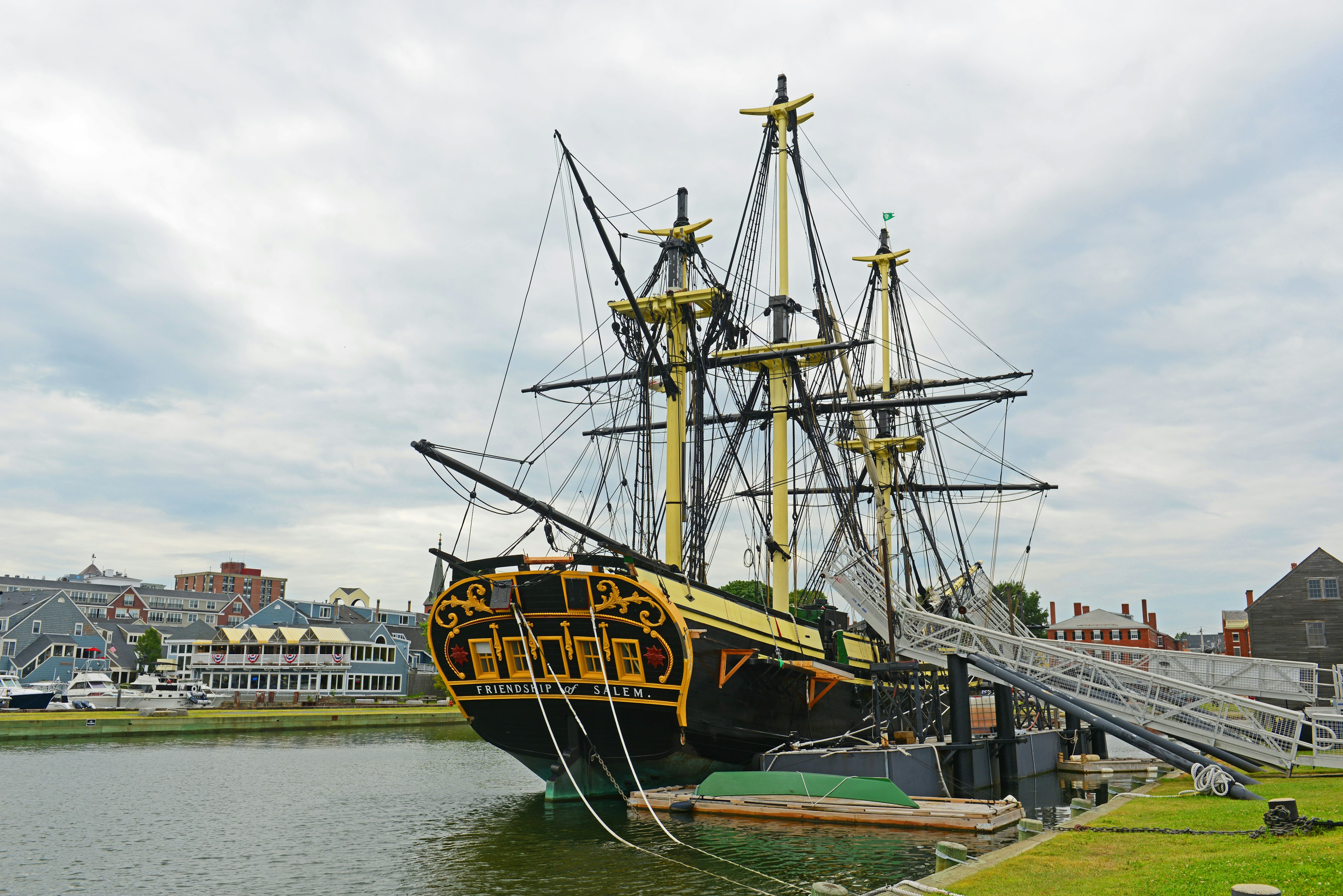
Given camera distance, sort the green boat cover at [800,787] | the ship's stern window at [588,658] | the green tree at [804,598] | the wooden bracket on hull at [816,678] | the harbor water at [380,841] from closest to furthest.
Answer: the harbor water at [380,841] → the green boat cover at [800,787] → the ship's stern window at [588,658] → the wooden bracket on hull at [816,678] → the green tree at [804,598]

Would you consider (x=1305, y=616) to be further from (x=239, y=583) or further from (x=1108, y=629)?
(x=239, y=583)

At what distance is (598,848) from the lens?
1906 centimetres

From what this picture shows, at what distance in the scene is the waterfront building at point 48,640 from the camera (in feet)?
241

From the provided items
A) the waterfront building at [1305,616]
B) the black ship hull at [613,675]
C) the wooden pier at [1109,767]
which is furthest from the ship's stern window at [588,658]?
the waterfront building at [1305,616]

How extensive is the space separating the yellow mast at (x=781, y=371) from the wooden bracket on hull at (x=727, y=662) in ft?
21.4

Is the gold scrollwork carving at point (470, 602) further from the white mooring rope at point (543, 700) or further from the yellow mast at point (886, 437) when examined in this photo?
the yellow mast at point (886, 437)

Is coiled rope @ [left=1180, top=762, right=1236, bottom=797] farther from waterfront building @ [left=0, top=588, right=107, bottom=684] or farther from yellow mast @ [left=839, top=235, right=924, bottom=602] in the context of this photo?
waterfront building @ [left=0, top=588, right=107, bottom=684]

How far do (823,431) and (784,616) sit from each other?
52.5 ft

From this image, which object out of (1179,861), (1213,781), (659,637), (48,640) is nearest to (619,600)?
(659,637)

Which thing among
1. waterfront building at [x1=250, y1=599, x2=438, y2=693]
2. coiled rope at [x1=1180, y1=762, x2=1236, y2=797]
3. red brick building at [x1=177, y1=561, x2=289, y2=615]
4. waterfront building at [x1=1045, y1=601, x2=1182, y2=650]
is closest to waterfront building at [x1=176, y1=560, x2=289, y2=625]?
red brick building at [x1=177, y1=561, x2=289, y2=615]

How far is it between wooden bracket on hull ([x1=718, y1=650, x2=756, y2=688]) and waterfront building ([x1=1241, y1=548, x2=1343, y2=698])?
1361 inches

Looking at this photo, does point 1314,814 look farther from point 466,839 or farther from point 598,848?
point 466,839

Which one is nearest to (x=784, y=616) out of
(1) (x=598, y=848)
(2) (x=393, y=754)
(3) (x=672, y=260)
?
(1) (x=598, y=848)

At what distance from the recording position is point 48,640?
74.6 m
